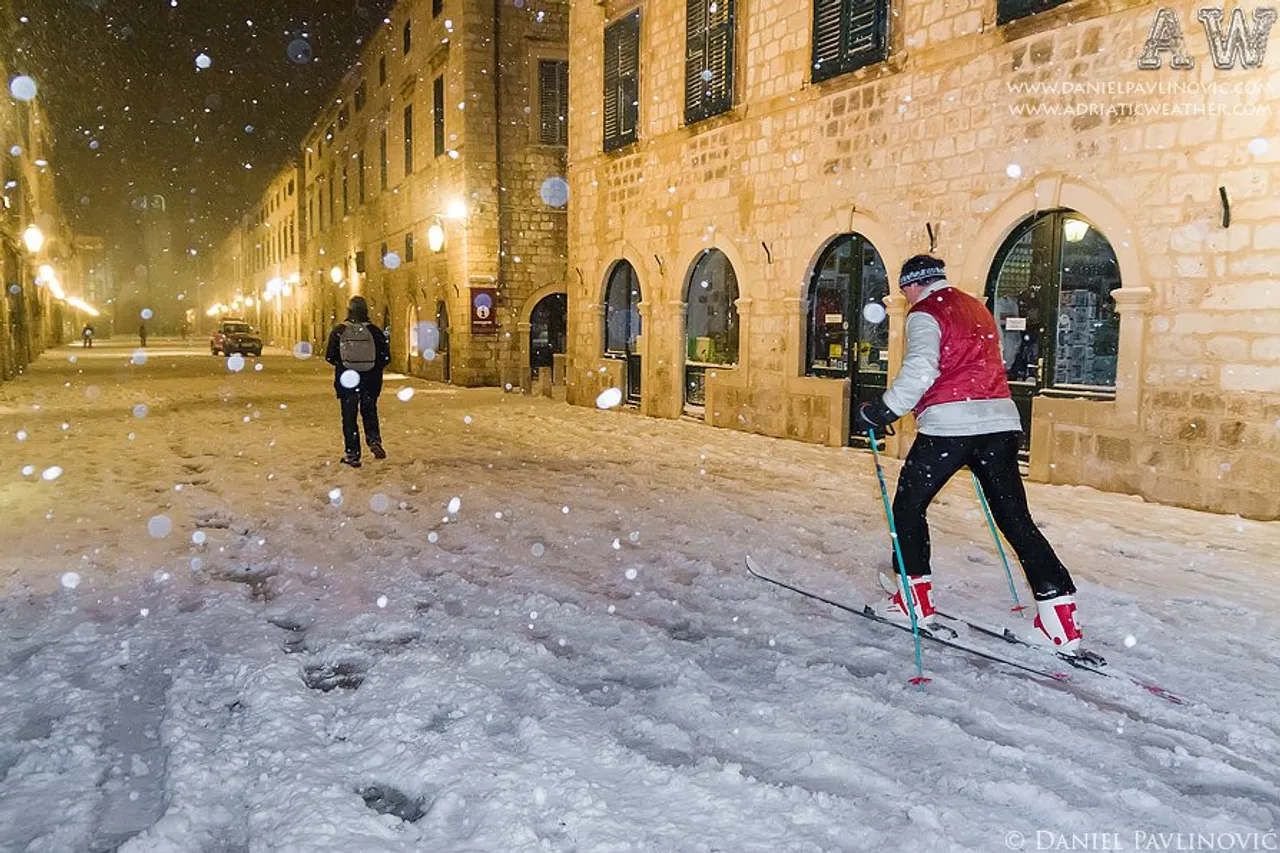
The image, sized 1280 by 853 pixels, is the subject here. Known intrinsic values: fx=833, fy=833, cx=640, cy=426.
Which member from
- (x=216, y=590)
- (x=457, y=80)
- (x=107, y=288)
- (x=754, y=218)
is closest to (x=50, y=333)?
(x=457, y=80)

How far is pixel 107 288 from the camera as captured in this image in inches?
3708

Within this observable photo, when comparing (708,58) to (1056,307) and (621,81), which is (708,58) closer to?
(621,81)

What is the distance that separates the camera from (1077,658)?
12.6 feet

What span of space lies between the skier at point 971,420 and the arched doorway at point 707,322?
31.6 feet

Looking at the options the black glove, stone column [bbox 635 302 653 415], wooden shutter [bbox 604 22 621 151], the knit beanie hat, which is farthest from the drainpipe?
the black glove

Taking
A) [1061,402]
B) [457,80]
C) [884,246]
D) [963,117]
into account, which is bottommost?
[1061,402]

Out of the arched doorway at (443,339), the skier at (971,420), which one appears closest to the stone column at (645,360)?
the arched doorway at (443,339)

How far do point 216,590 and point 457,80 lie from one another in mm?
19080

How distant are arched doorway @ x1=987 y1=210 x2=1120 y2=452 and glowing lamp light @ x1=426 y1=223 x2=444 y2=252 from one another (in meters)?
16.7

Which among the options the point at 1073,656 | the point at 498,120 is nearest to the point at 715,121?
the point at 498,120

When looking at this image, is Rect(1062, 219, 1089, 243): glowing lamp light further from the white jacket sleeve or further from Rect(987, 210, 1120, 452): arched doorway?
the white jacket sleeve

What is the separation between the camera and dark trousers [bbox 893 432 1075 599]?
156 inches

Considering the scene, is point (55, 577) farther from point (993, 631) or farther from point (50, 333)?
point (50, 333)

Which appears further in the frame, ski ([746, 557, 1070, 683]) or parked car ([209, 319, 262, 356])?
parked car ([209, 319, 262, 356])
